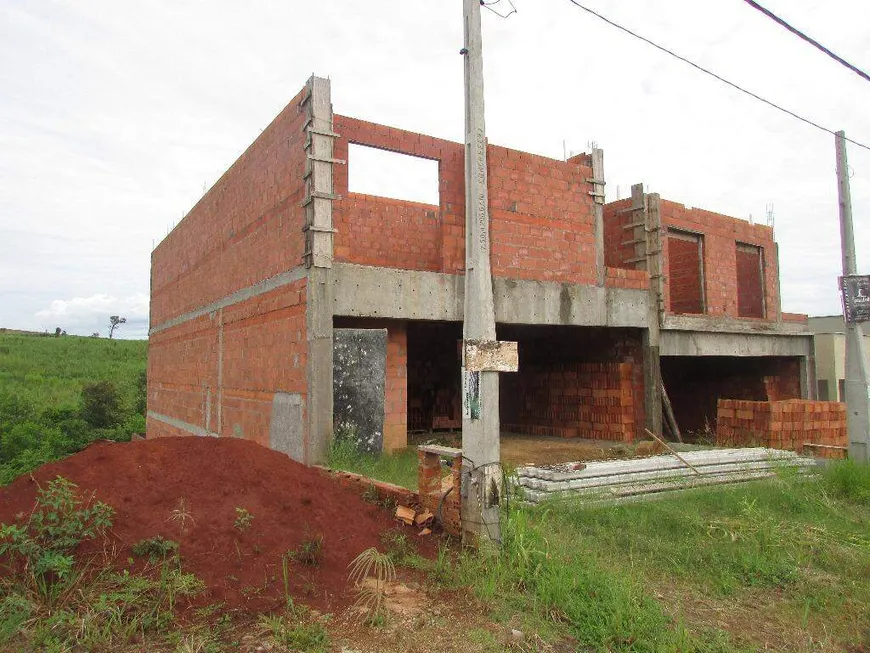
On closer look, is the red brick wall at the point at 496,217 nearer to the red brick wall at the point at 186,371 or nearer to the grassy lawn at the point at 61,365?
the red brick wall at the point at 186,371

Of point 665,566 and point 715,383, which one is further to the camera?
point 715,383

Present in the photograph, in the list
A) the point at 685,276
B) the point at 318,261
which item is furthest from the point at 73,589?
the point at 685,276

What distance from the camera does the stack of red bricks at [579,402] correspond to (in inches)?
471

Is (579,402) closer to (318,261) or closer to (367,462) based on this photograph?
(367,462)

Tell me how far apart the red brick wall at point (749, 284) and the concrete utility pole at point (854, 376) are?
6.20 m

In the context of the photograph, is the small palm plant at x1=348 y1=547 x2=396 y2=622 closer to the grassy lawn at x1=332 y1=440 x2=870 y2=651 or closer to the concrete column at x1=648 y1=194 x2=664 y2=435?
the grassy lawn at x1=332 y1=440 x2=870 y2=651

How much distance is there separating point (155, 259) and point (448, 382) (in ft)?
32.5

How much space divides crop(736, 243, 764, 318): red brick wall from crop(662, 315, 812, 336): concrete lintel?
0.68m

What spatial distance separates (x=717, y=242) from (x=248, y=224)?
9.74 meters

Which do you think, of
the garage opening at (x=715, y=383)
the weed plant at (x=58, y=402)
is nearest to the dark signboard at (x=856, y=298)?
the garage opening at (x=715, y=383)

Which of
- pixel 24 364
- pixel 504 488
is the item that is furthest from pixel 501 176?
pixel 24 364

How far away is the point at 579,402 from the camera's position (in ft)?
41.8

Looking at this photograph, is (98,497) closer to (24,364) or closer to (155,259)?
(155,259)

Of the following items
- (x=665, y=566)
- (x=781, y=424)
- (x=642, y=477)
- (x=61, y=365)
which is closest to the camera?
(x=665, y=566)
